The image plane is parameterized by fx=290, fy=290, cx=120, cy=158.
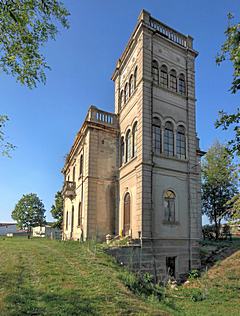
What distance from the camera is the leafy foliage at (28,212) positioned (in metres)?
62.7

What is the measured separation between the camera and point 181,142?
1889 cm

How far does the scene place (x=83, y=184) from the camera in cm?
2078

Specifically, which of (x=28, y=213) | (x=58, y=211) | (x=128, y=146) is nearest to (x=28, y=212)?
(x=28, y=213)

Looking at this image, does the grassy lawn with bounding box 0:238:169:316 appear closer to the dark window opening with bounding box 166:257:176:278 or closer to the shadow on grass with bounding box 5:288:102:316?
the shadow on grass with bounding box 5:288:102:316

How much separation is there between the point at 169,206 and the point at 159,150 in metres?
3.42

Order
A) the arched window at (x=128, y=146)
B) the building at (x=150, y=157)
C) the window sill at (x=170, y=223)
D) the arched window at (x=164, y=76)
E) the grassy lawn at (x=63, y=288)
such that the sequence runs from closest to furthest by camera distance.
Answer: the grassy lawn at (x=63, y=288)
the building at (x=150, y=157)
the window sill at (x=170, y=223)
the arched window at (x=164, y=76)
the arched window at (x=128, y=146)

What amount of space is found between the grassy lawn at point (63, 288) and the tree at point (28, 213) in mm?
53123

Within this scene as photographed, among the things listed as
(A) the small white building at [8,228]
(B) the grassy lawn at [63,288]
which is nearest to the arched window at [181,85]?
(B) the grassy lawn at [63,288]

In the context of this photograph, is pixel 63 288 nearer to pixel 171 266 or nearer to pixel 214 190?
pixel 171 266

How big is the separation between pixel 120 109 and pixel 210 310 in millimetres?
15105

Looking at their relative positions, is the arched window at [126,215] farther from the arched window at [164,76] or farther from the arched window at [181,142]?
the arched window at [164,76]

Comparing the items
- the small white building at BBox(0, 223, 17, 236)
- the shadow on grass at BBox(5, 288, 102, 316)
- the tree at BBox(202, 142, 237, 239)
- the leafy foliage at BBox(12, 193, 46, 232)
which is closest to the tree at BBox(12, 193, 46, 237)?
the leafy foliage at BBox(12, 193, 46, 232)

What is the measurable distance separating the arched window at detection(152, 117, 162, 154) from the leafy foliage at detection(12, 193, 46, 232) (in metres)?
51.5

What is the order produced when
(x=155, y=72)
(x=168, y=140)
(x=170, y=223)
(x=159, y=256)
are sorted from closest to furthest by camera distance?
(x=159, y=256)
(x=170, y=223)
(x=168, y=140)
(x=155, y=72)
